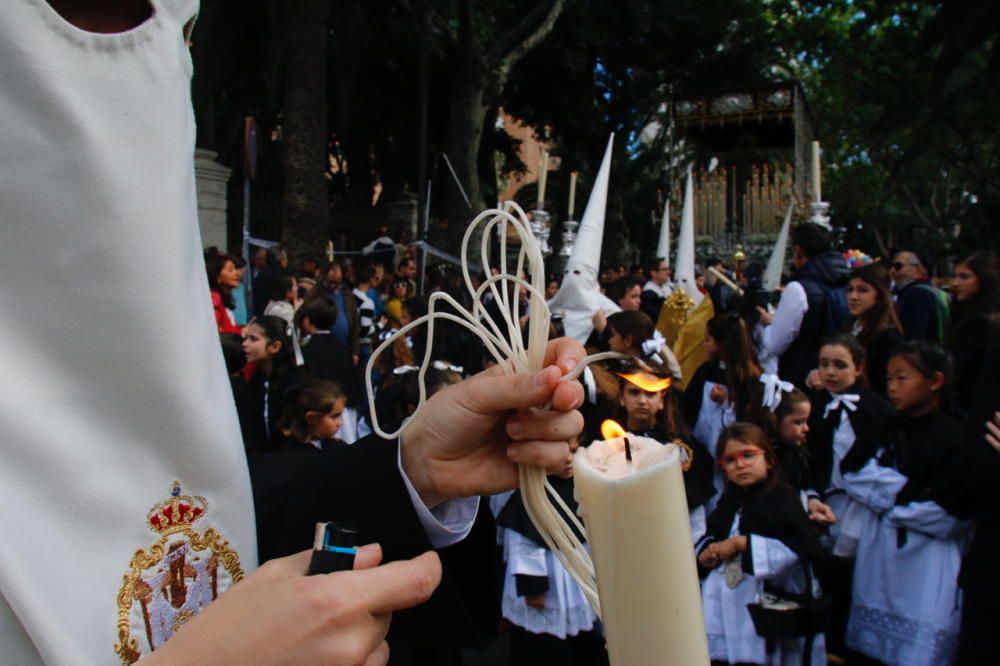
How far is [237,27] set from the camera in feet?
45.2

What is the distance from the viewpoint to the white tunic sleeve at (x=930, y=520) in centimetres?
339

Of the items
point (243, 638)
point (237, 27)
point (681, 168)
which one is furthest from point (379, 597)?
point (681, 168)

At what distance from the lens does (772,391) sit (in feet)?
13.9

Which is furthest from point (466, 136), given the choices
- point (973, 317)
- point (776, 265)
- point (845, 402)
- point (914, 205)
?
point (914, 205)

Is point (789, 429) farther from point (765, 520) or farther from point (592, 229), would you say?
point (592, 229)

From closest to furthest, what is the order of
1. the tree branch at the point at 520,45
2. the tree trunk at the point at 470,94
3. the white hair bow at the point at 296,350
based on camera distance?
the white hair bow at the point at 296,350, the tree trunk at the point at 470,94, the tree branch at the point at 520,45

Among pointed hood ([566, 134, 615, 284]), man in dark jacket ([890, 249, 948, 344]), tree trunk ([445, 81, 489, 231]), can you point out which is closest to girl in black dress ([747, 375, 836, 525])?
pointed hood ([566, 134, 615, 284])

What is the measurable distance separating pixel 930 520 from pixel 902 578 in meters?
0.29

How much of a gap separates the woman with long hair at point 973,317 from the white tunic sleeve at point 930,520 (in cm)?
91

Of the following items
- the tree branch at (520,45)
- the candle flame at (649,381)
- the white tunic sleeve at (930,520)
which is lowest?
the white tunic sleeve at (930,520)

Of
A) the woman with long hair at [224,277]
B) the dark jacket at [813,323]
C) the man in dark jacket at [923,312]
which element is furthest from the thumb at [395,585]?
the woman with long hair at [224,277]

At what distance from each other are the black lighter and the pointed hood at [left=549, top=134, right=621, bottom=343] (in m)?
4.47

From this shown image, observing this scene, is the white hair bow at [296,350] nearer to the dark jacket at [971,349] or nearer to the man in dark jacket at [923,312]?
the dark jacket at [971,349]

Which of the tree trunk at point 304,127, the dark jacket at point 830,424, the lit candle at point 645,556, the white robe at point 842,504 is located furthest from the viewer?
the tree trunk at point 304,127
